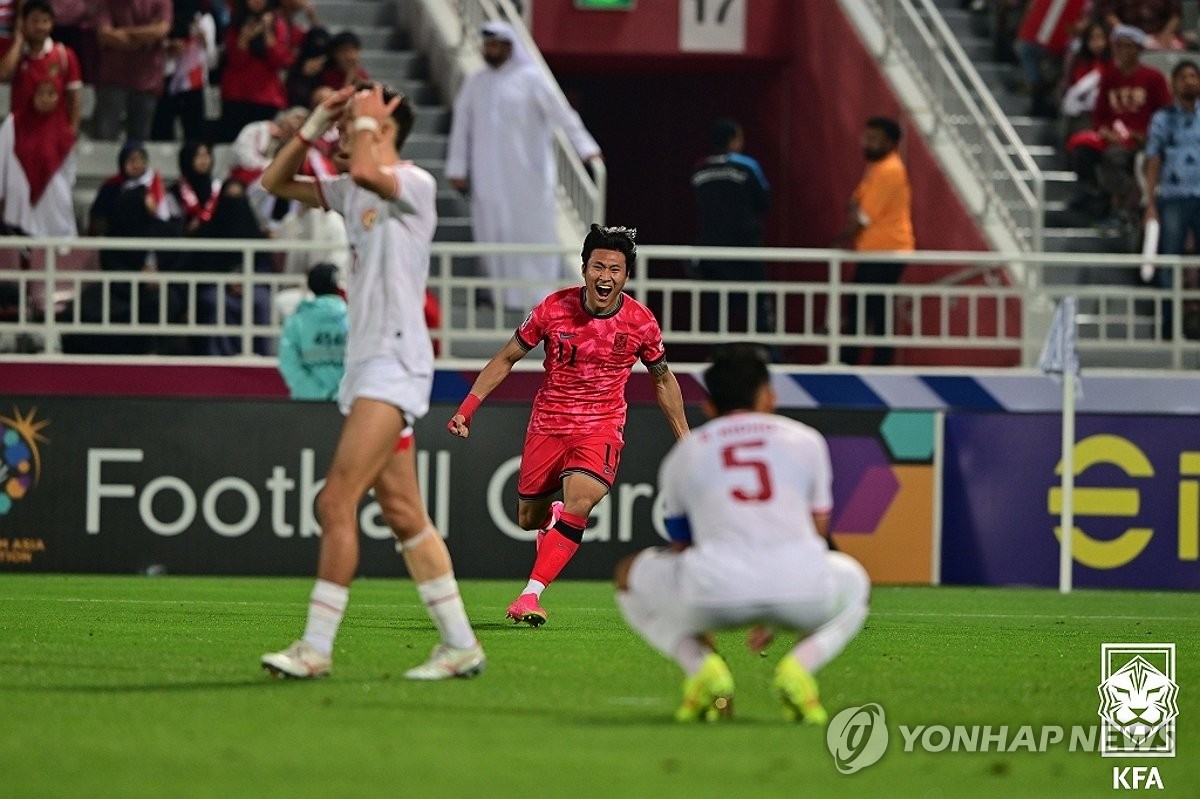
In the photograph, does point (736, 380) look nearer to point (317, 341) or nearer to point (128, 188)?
point (317, 341)

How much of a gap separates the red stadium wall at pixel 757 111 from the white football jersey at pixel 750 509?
1525 cm

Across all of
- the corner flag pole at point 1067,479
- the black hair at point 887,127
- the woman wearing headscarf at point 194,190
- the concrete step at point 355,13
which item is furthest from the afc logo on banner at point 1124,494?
the concrete step at point 355,13

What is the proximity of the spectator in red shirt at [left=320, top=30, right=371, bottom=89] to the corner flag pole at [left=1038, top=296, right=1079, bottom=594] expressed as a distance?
287 inches

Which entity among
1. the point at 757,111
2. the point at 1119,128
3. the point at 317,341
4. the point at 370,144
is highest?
the point at 757,111

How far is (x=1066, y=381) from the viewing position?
19.5 meters

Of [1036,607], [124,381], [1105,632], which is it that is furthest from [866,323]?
[1105,632]

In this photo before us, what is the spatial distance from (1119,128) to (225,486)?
387 inches

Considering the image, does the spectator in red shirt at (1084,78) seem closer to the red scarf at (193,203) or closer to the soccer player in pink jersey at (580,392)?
the red scarf at (193,203)

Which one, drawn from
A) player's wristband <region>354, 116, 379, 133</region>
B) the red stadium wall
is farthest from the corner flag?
player's wristband <region>354, 116, 379, 133</region>

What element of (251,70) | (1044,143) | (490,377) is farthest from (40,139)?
(1044,143)

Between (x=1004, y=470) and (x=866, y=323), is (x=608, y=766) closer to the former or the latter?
(x=1004, y=470)

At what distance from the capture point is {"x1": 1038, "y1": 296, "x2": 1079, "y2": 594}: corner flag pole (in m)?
19.3

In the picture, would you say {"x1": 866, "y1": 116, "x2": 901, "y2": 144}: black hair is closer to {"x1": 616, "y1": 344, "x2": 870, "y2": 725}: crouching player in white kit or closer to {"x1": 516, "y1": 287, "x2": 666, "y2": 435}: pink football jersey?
{"x1": 516, "y1": 287, "x2": 666, "y2": 435}: pink football jersey

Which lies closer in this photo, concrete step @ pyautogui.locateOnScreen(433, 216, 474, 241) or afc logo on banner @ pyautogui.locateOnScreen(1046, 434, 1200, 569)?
afc logo on banner @ pyautogui.locateOnScreen(1046, 434, 1200, 569)
